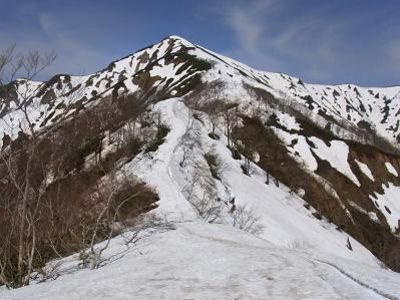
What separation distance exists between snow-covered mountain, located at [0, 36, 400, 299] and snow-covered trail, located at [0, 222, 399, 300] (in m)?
0.04

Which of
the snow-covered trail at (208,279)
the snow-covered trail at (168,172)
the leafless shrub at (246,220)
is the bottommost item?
the snow-covered trail at (208,279)

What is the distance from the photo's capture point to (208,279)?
11.0 m

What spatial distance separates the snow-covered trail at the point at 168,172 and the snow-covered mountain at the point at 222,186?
0.57ft

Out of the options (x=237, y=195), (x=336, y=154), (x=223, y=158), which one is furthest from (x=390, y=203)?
(x=237, y=195)

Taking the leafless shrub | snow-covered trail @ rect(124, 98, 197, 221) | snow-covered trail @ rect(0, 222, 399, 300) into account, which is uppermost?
snow-covered trail @ rect(124, 98, 197, 221)

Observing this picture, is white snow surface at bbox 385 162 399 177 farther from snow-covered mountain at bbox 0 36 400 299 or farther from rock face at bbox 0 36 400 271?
snow-covered mountain at bbox 0 36 400 299

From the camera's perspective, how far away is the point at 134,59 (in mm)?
177875

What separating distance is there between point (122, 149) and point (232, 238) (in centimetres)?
4520

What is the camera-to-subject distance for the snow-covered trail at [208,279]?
32.4ft

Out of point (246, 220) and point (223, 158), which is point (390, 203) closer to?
point (223, 158)

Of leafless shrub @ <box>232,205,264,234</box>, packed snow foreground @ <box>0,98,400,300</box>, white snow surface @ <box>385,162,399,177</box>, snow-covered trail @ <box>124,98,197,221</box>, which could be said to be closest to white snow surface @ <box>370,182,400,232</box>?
white snow surface @ <box>385,162,399,177</box>

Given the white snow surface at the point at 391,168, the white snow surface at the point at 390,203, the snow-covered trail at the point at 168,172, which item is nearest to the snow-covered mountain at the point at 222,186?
the snow-covered trail at the point at 168,172

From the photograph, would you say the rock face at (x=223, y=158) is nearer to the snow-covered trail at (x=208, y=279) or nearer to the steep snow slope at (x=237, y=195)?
the steep snow slope at (x=237, y=195)

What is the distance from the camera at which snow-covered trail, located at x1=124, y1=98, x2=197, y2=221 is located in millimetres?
37344
